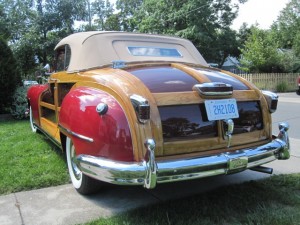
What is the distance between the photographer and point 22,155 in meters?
5.15

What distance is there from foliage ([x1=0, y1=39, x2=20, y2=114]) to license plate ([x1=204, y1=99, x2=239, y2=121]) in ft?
26.4

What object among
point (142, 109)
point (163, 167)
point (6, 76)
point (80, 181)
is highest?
→ point (6, 76)

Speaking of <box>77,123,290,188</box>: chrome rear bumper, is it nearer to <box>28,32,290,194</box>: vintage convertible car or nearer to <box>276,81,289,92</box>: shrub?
<box>28,32,290,194</box>: vintage convertible car

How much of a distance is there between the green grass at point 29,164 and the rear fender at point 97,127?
1.01 m

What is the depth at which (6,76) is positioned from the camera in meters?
9.63

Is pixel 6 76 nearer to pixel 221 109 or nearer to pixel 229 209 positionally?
pixel 221 109

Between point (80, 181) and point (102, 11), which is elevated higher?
point (102, 11)

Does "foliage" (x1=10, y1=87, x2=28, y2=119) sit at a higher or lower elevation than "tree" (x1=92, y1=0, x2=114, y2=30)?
lower

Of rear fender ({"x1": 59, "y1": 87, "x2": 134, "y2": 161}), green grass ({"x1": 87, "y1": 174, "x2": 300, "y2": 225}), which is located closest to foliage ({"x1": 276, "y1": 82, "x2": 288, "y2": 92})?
green grass ({"x1": 87, "y1": 174, "x2": 300, "y2": 225})

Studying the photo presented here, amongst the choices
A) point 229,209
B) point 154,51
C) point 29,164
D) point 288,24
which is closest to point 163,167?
point 229,209

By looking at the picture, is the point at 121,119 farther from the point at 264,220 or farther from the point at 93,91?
the point at 264,220

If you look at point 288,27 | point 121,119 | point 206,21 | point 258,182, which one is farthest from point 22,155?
point 288,27

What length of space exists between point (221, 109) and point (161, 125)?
0.61 meters

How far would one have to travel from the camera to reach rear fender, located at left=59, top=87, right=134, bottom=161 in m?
2.70
